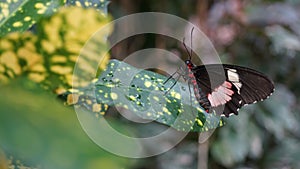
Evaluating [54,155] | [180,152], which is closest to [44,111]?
[54,155]

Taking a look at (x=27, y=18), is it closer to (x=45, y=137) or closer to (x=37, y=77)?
(x=37, y=77)

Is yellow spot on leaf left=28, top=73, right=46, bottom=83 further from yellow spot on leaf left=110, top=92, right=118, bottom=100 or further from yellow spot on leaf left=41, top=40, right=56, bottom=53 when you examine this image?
yellow spot on leaf left=110, top=92, right=118, bottom=100

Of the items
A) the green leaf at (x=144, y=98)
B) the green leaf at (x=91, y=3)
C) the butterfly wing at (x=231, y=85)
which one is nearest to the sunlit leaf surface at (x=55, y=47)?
the green leaf at (x=144, y=98)

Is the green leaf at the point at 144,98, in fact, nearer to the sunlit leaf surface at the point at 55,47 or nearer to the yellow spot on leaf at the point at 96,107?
the yellow spot on leaf at the point at 96,107

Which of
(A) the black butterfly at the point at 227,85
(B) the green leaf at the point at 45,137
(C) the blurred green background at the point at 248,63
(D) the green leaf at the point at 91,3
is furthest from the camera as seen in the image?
(C) the blurred green background at the point at 248,63

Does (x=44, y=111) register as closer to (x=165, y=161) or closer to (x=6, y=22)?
(x=6, y=22)

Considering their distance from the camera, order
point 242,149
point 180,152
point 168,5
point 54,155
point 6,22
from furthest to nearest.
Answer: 1. point 168,5
2. point 180,152
3. point 242,149
4. point 6,22
5. point 54,155

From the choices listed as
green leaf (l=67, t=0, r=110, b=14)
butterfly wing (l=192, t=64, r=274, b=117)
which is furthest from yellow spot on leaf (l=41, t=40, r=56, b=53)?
butterfly wing (l=192, t=64, r=274, b=117)
